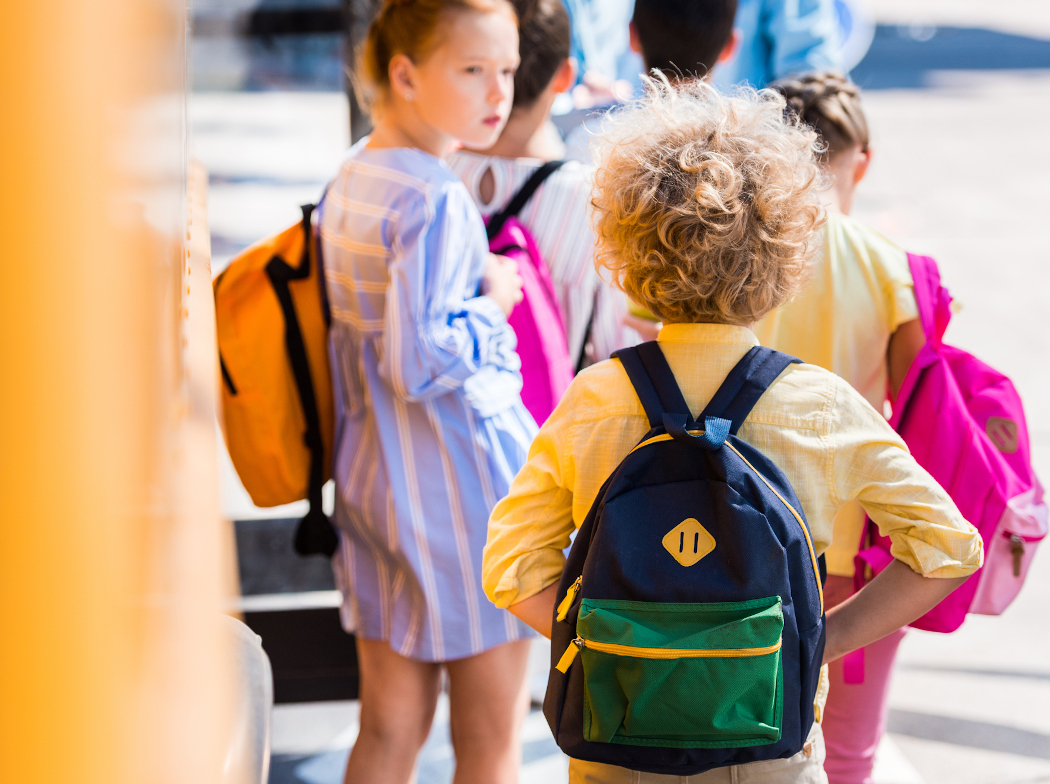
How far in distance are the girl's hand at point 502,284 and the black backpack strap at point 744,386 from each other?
2.43 feet

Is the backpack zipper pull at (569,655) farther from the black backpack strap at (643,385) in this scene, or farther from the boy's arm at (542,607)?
the black backpack strap at (643,385)

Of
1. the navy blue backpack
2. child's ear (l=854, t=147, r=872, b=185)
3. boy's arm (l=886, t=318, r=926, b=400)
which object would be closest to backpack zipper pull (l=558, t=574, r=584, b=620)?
the navy blue backpack

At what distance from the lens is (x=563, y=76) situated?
2.15m

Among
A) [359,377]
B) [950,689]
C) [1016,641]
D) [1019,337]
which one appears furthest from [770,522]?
[1019,337]

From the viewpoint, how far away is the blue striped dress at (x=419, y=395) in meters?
1.77

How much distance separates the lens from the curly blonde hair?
118 centimetres

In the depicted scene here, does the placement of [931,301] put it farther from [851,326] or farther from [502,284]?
[502,284]

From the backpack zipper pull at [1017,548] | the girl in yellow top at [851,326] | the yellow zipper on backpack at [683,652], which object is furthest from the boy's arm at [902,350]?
the yellow zipper on backpack at [683,652]

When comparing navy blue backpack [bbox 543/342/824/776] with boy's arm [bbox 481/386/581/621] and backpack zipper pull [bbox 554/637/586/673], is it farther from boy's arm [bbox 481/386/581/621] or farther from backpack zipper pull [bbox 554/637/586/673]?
boy's arm [bbox 481/386/581/621]

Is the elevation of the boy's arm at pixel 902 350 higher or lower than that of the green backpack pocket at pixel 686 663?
higher

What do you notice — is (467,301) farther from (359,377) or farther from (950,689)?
(950,689)

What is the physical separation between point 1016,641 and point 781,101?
257cm

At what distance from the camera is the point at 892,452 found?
120cm

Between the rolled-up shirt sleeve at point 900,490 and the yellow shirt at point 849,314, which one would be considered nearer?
the rolled-up shirt sleeve at point 900,490
